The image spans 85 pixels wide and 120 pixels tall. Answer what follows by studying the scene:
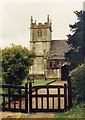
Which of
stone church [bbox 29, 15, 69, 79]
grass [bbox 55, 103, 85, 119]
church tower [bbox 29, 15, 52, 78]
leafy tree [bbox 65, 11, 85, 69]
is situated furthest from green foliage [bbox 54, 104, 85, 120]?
church tower [bbox 29, 15, 52, 78]

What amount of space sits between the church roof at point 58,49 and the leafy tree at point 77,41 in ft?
105

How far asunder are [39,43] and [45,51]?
2.60 meters

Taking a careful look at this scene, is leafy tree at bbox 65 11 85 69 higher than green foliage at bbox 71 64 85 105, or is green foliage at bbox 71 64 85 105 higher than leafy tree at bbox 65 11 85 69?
leafy tree at bbox 65 11 85 69

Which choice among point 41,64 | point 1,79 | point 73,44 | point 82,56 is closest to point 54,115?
point 1,79

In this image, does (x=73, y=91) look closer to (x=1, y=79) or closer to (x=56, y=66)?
(x=1, y=79)

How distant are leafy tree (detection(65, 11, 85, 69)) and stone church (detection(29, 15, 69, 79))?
30.0 m

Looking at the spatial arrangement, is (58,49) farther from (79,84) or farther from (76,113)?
(76,113)

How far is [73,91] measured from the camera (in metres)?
13.8

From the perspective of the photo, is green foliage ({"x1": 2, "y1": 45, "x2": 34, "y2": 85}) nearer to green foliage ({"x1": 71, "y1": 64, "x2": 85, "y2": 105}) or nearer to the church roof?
green foliage ({"x1": 71, "y1": 64, "x2": 85, "y2": 105})

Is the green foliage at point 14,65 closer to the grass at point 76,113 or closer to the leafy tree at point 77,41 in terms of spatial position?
the leafy tree at point 77,41

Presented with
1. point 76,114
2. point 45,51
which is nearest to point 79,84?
point 76,114

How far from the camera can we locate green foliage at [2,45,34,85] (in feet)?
65.6

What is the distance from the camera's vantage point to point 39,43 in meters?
66.7

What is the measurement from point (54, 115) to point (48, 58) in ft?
161
